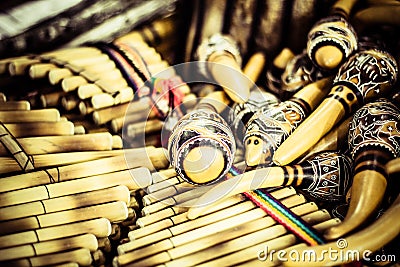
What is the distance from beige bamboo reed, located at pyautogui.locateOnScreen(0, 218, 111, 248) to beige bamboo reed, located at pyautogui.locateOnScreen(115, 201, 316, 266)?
13 cm

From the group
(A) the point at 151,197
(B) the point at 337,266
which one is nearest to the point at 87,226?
(A) the point at 151,197

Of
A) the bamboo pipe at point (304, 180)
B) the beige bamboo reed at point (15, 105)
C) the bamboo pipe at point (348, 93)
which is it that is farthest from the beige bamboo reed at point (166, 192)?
the beige bamboo reed at point (15, 105)

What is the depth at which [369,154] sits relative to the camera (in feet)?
5.02

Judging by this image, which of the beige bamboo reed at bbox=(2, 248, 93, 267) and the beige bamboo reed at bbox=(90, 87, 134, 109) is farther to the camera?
the beige bamboo reed at bbox=(90, 87, 134, 109)

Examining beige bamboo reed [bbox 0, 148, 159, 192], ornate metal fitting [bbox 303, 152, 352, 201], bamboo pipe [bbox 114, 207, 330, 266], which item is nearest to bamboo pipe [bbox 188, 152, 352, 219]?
ornate metal fitting [bbox 303, 152, 352, 201]

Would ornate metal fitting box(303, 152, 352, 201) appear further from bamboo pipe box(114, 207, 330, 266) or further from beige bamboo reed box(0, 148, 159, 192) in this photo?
beige bamboo reed box(0, 148, 159, 192)

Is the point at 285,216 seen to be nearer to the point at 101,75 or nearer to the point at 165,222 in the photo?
the point at 165,222

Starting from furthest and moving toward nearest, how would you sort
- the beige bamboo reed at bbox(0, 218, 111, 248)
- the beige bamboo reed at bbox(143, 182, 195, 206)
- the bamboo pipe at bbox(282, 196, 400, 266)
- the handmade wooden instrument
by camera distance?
the beige bamboo reed at bbox(143, 182, 195, 206), the handmade wooden instrument, the beige bamboo reed at bbox(0, 218, 111, 248), the bamboo pipe at bbox(282, 196, 400, 266)

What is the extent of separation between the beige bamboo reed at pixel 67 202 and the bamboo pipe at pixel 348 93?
1.77 ft

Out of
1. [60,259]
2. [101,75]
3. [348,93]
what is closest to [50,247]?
[60,259]

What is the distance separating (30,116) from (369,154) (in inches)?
45.3

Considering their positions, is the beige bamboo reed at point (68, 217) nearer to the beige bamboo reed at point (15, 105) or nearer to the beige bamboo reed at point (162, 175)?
the beige bamboo reed at point (162, 175)

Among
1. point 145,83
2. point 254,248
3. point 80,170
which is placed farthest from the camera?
point 145,83

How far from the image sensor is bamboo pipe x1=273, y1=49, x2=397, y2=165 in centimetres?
165
